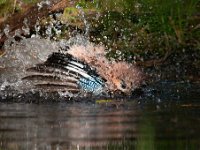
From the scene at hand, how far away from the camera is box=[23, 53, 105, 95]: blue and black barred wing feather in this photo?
6.08m

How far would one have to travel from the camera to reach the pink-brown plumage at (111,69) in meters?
6.09

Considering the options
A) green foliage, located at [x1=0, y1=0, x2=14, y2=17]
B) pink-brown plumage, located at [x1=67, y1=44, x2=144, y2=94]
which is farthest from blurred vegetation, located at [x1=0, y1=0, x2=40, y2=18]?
pink-brown plumage, located at [x1=67, y1=44, x2=144, y2=94]

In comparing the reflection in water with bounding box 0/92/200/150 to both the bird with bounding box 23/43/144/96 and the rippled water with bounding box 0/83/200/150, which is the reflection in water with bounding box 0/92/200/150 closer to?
the rippled water with bounding box 0/83/200/150

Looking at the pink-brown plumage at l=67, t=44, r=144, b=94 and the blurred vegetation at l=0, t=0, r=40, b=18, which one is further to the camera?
the blurred vegetation at l=0, t=0, r=40, b=18

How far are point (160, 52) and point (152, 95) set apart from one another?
1074 millimetres

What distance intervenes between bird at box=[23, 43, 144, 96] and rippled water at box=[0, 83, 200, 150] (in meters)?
0.30

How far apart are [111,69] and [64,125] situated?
1.92 m

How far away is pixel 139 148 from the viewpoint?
3.69m

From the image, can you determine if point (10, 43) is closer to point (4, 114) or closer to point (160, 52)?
point (160, 52)

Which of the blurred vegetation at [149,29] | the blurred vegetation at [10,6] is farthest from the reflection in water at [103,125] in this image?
the blurred vegetation at [10,6]

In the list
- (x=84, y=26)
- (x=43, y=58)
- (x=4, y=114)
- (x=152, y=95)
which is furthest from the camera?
(x=84, y=26)

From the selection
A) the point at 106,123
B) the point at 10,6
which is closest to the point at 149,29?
the point at 10,6

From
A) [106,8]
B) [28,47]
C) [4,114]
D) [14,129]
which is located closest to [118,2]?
[106,8]

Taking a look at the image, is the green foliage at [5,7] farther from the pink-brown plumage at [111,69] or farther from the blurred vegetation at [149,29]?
the pink-brown plumage at [111,69]
